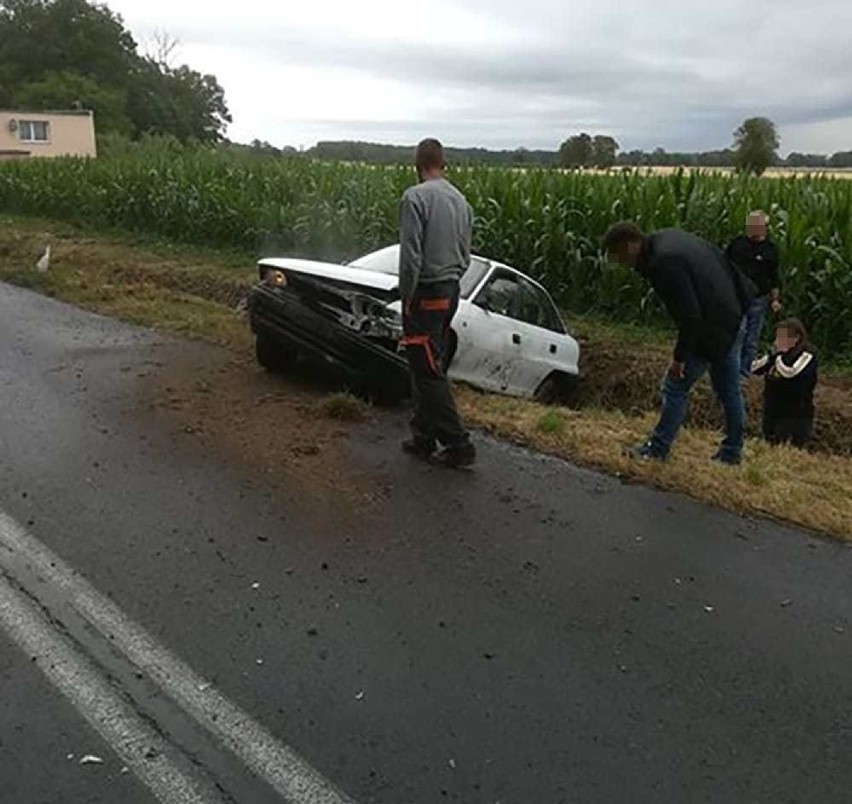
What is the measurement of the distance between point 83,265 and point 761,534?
12.9 meters

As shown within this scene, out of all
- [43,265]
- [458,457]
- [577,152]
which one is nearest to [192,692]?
[458,457]

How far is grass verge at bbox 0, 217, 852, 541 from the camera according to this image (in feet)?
16.5

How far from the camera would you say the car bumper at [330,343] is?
6.18 metres

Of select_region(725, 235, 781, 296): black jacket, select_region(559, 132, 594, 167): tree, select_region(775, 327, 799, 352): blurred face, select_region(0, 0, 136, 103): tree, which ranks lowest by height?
select_region(775, 327, 799, 352): blurred face

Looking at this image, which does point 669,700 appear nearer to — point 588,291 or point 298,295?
point 298,295

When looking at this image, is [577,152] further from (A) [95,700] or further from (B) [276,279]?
(A) [95,700]

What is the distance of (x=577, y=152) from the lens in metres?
15.6

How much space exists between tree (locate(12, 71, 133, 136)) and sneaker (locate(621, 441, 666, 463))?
74424mm

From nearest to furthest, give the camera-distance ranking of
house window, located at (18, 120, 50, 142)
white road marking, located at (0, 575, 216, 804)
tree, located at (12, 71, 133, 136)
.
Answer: white road marking, located at (0, 575, 216, 804), house window, located at (18, 120, 50, 142), tree, located at (12, 71, 133, 136)

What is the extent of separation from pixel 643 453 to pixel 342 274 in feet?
9.18

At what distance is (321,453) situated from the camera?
541 centimetres

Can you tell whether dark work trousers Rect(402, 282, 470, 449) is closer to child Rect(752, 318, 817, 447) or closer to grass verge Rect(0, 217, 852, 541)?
grass verge Rect(0, 217, 852, 541)

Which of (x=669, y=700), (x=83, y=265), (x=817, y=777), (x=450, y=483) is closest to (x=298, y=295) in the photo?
(x=450, y=483)

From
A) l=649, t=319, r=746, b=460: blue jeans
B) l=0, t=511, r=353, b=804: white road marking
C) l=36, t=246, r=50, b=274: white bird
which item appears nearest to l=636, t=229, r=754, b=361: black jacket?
l=649, t=319, r=746, b=460: blue jeans
